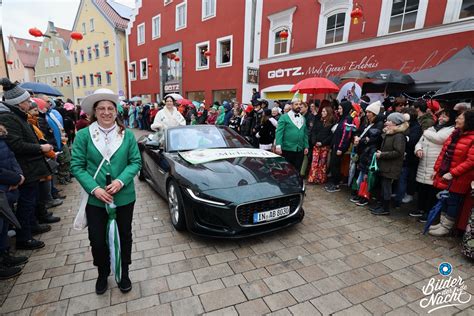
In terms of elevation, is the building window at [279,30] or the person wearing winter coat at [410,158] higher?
the building window at [279,30]

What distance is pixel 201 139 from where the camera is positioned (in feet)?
14.0

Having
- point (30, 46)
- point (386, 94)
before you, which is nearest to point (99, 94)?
point (386, 94)

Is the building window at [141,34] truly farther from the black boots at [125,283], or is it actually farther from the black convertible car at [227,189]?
the black boots at [125,283]

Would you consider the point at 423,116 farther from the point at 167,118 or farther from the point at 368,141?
the point at 167,118

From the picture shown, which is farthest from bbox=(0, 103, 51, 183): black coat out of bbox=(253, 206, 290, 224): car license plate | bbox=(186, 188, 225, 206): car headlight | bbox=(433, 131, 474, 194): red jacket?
bbox=(433, 131, 474, 194): red jacket

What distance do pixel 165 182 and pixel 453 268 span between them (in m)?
3.68

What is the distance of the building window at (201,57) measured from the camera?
55.5ft

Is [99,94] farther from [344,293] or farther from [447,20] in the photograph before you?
[447,20]

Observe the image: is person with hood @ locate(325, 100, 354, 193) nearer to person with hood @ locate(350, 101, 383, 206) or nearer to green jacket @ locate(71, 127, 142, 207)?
person with hood @ locate(350, 101, 383, 206)

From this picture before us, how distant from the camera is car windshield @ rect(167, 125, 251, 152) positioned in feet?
13.5

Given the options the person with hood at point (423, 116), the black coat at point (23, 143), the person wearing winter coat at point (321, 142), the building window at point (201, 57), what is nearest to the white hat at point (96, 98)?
the black coat at point (23, 143)

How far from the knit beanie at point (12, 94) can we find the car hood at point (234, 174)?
188cm

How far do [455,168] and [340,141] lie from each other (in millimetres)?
2060

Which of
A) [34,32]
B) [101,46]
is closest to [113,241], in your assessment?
[34,32]
